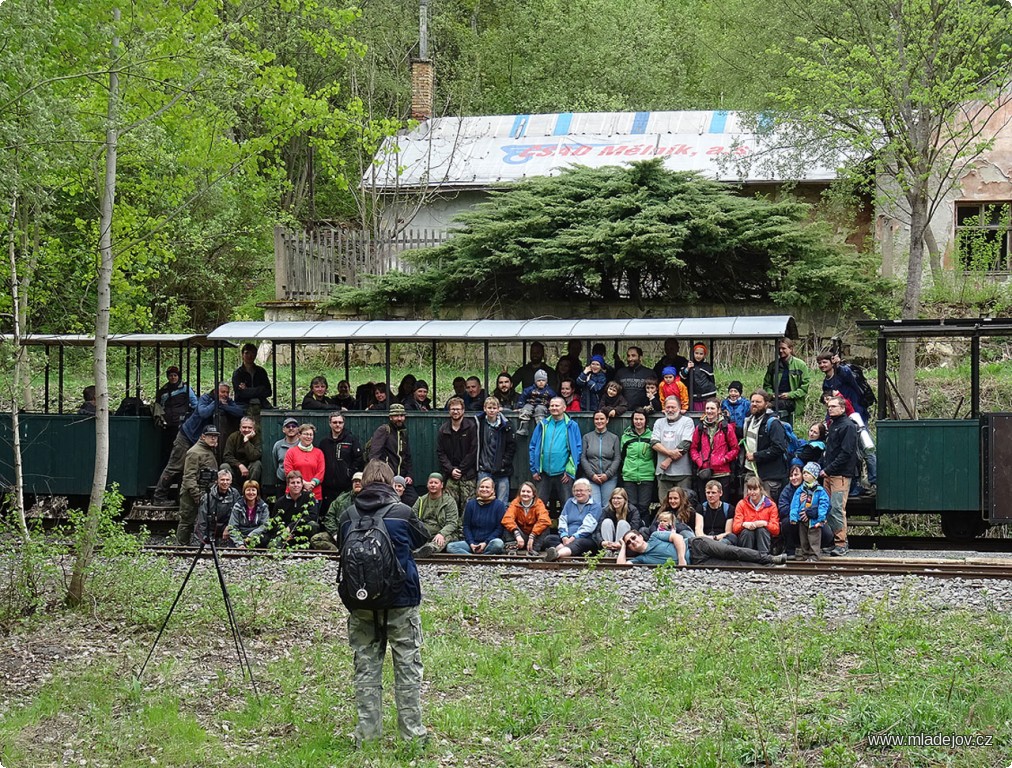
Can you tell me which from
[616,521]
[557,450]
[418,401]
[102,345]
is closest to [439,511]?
[557,450]

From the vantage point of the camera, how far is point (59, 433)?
60.5 ft

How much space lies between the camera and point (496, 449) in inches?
619

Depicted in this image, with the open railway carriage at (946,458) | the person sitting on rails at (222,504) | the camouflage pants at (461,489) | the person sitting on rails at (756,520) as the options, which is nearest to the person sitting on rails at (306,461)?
the person sitting on rails at (222,504)

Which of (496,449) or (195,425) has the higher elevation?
(195,425)

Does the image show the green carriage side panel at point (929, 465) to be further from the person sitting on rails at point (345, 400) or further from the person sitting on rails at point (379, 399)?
the person sitting on rails at point (345, 400)

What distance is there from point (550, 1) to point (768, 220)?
22.9 metres

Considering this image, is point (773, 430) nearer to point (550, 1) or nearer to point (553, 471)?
point (553, 471)

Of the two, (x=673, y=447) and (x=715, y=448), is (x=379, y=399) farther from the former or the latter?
(x=715, y=448)

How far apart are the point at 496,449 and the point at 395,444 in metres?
1.53

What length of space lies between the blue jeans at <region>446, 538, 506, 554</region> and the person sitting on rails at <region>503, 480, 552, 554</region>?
28 cm

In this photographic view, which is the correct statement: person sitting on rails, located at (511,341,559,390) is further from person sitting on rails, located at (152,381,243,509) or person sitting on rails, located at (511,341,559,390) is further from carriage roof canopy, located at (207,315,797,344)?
person sitting on rails, located at (152,381,243,509)

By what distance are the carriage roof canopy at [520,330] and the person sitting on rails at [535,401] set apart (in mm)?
695

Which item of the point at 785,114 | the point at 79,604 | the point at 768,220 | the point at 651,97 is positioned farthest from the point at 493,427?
the point at 651,97

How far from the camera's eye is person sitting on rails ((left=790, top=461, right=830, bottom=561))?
46.1 ft
